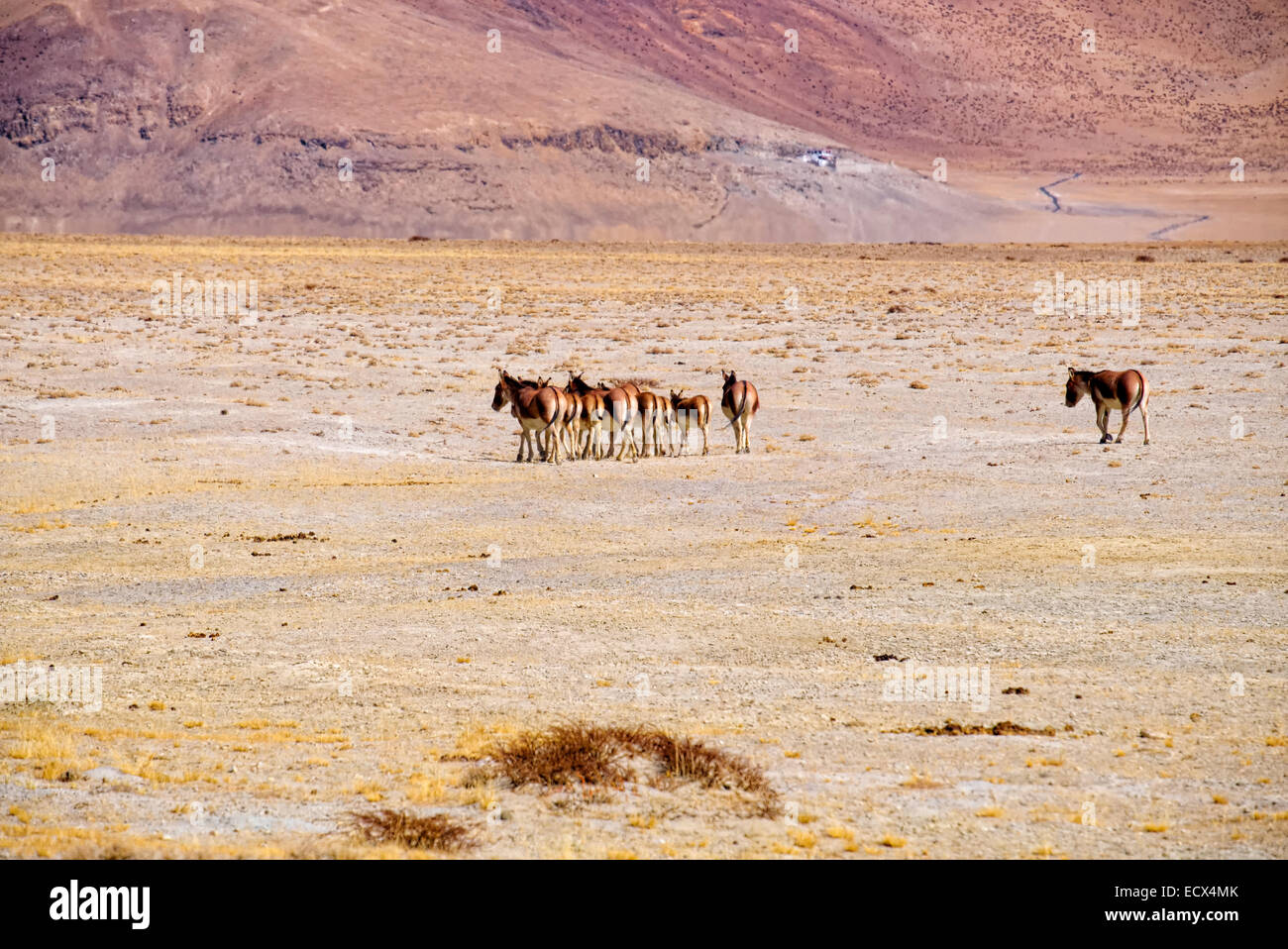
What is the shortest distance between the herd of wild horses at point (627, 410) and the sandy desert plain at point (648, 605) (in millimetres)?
714

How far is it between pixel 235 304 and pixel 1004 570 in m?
39.7

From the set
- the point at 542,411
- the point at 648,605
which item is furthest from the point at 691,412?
the point at 648,605

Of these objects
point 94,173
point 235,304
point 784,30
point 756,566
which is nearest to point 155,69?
point 94,173

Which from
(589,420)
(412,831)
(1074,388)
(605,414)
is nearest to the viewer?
(412,831)

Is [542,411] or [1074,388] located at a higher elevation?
[1074,388]

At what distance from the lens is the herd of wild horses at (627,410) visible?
23625 mm

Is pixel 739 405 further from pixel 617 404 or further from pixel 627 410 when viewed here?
pixel 617 404

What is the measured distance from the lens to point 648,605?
15.3m

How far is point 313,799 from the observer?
9.49 metres

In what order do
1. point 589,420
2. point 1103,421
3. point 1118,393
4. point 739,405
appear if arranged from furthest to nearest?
point 1103,421 < point 739,405 < point 1118,393 < point 589,420

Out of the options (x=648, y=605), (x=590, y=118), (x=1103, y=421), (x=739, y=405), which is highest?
(x=590, y=118)

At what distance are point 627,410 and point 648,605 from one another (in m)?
8.87

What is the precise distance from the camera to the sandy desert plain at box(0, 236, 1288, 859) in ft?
30.8

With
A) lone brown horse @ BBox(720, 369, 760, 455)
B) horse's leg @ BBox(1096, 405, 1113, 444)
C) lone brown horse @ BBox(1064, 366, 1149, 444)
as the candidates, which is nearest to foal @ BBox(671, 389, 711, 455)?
lone brown horse @ BBox(720, 369, 760, 455)
